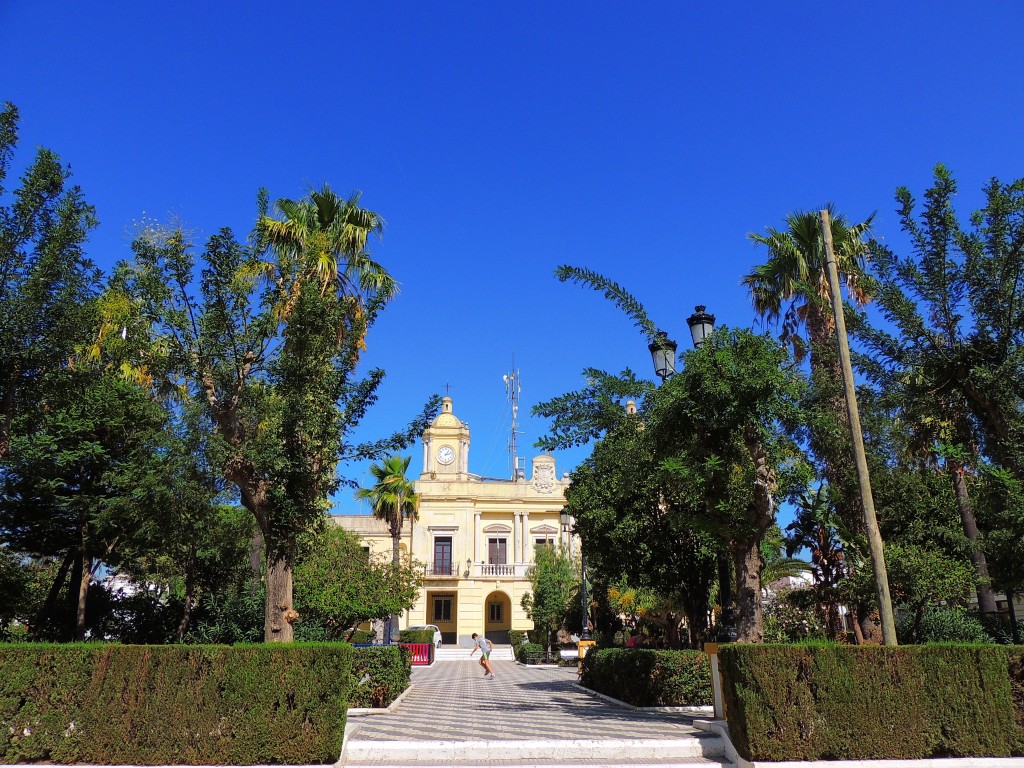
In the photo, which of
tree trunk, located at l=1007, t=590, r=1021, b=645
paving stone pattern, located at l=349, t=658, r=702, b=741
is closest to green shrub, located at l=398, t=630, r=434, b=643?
paving stone pattern, located at l=349, t=658, r=702, b=741

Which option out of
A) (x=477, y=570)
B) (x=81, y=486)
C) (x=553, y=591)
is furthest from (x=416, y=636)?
(x=81, y=486)

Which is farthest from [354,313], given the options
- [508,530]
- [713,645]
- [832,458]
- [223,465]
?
[508,530]

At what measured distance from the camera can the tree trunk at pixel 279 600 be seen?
10.7m

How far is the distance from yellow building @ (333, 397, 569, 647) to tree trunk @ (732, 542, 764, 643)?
32575mm

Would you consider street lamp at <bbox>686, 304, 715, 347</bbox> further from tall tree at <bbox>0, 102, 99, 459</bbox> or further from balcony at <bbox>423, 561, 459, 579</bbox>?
balcony at <bbox>423, 561, 459, 579</bbox>

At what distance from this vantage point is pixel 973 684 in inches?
324

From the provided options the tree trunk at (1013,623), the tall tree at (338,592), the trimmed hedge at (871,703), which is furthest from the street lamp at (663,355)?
the tall tree at (338,592)

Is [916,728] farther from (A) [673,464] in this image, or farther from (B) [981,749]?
(A) [673,464]

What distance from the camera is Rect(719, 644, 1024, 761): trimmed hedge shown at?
26.2 feet

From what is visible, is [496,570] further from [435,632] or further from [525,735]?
[525,735]

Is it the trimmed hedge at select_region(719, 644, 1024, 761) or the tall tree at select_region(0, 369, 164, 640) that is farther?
the tall tree at select_region(0, 369, 164, 640)

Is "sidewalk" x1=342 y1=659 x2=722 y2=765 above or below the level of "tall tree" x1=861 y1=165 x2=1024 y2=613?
below

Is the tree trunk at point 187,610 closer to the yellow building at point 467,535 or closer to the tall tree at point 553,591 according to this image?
the tall tree at point 553,591

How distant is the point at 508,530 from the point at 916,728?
3935 cm
